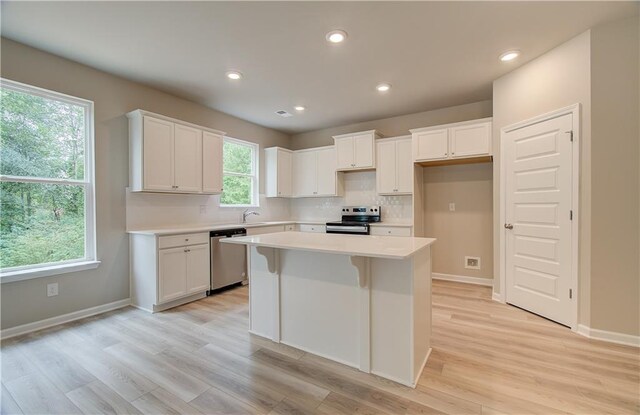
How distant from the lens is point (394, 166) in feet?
15.2

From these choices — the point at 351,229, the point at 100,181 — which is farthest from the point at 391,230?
the point at 100,181

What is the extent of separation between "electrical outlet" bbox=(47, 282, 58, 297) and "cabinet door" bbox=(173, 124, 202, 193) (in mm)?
1545

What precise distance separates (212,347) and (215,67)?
2816 mm

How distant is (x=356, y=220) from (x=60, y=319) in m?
4.10

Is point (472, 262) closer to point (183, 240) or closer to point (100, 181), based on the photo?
point (183, 240)

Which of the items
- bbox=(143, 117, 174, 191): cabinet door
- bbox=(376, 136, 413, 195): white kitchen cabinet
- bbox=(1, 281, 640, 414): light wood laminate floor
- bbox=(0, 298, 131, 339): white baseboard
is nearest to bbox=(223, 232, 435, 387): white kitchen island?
bbox=(1, 281, 640, 414): light wood laminate floor

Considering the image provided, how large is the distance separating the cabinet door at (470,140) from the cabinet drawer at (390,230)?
1269 millimetres

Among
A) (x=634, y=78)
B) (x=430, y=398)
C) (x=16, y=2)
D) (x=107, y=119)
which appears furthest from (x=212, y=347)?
(x=634, y=78)

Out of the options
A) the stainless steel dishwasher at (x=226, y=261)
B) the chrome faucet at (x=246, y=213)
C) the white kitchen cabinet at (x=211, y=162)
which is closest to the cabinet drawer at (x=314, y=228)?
the chrome faucet at (x=246, y=213)

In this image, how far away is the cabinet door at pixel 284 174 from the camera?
5.52 metres

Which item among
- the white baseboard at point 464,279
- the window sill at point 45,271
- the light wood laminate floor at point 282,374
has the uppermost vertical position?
the window sill at point 45,271

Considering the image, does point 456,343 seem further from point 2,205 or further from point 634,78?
point 2,205

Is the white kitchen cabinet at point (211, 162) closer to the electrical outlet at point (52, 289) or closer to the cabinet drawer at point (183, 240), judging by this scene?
the cabinet drawer at point (183, 240)

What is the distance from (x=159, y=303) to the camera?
326cm
